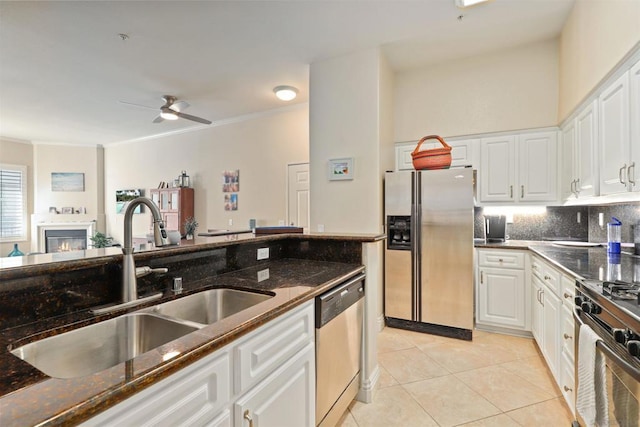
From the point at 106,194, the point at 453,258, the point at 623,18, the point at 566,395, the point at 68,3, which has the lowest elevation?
the point at 566,395

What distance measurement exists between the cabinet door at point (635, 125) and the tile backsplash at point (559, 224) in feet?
4.04

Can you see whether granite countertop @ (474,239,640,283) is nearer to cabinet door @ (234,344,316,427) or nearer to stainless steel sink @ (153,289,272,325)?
cabinet door @ (234,344,316,427)

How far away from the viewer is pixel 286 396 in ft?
4.00

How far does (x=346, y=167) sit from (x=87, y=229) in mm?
7091

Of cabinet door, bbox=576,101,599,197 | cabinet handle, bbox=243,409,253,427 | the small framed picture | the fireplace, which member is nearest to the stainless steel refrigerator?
the small framed picture

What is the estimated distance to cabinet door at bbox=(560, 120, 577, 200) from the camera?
2.80m

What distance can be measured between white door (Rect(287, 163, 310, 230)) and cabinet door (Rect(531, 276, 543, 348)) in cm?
306

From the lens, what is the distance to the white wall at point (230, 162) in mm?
5039

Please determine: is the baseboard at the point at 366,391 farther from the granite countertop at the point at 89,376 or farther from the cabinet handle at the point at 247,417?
the cabinet handle at the point at 247,417

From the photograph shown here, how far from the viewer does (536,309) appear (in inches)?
108

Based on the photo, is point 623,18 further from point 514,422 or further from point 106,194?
point 106,194

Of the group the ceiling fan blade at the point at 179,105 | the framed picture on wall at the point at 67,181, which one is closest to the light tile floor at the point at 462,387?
the ceiling fan blade at the point at 179,105

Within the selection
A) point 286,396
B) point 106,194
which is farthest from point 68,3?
point 106,194

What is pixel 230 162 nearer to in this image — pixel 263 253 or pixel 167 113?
pixel 167 113
